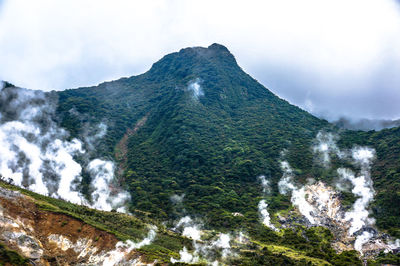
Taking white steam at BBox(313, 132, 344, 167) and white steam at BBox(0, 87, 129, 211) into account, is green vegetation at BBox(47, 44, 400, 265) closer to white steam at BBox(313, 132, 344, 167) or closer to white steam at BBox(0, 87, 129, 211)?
white steam at BBox(313, 132, 344, 167)

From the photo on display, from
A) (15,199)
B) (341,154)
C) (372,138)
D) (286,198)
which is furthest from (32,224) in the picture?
(372,138)

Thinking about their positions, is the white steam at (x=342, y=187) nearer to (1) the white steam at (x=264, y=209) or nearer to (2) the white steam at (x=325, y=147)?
(2) the white steam at (x=325, y=147)

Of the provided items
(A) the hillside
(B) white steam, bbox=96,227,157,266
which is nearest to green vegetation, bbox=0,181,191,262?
(B) white steam, bbox=96,227,157,266

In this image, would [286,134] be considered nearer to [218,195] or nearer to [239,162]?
[239,162]

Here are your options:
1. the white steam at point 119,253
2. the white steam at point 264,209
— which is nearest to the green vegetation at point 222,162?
the white steam at point 264,209

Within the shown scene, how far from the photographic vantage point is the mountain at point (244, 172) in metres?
96.1

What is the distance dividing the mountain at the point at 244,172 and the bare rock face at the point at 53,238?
910 cm

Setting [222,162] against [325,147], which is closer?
[222,162]

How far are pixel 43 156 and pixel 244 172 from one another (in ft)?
271

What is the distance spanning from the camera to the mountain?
3782 inches

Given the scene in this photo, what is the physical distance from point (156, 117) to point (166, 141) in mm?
35526

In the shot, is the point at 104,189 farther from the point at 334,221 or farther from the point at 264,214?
the point at 334,221

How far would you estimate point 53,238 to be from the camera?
73812 mm

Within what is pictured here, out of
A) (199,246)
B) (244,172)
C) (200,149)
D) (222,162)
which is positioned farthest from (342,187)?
(200,149)
